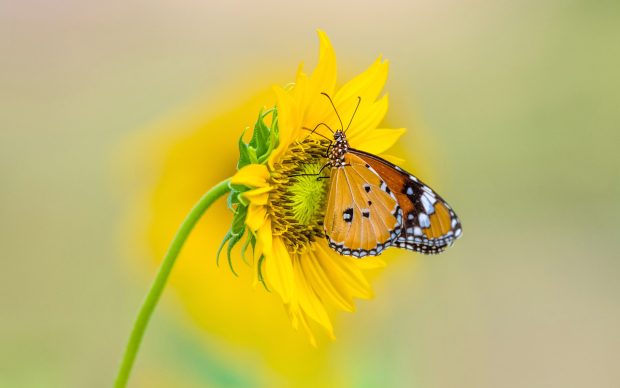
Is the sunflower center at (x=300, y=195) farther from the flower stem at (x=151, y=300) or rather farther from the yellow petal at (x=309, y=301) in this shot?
the flower stem at (x=151, y=300)

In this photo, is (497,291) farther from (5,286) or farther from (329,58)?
(329,58)

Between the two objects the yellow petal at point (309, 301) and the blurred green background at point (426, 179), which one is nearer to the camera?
the yellow petal at point (309, 301)

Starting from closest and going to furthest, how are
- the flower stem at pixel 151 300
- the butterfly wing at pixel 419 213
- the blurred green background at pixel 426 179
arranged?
the flower stem at pixel 151 300 < the butterfly wing at pixel 419 213 < the blurred green background at pixel 426 179

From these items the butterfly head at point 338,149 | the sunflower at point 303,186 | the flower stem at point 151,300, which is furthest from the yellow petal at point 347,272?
the flower stem at point 151,300

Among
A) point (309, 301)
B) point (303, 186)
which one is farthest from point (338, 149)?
point (309, 301)

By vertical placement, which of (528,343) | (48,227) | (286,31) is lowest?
(528,343)

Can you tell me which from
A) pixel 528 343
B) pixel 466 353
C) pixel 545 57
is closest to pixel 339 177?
pixel 466 353

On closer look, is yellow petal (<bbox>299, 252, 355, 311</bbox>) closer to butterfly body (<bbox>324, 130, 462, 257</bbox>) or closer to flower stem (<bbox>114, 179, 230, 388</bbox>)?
butterfly body (<bbox>324, 130, 462, 257</bbox>)
